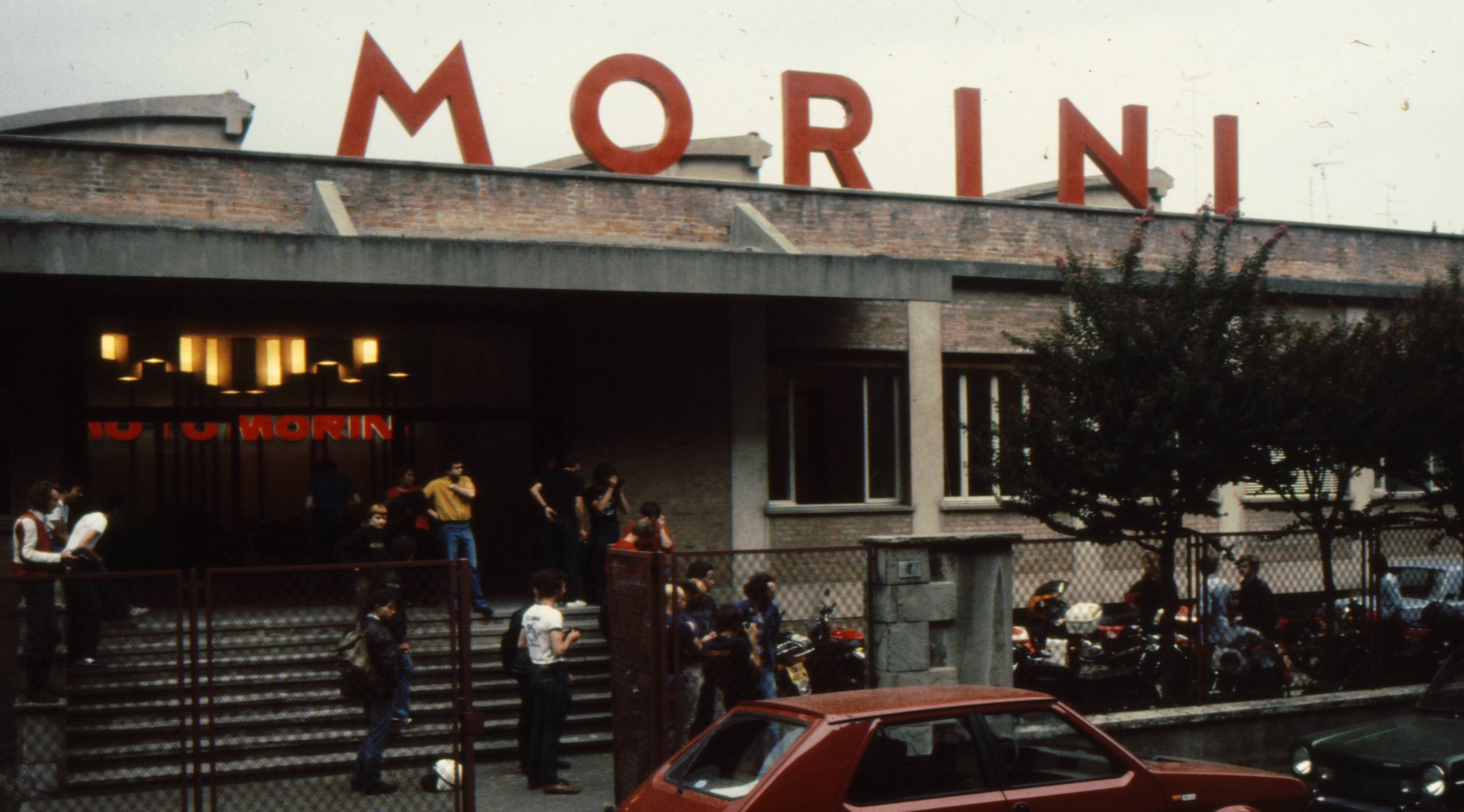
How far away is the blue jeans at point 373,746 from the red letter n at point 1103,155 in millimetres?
14845

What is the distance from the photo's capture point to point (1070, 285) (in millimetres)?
12945

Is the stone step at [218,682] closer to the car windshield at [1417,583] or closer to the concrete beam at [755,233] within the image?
the concrete beam at [755,233]

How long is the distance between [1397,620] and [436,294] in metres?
10.2

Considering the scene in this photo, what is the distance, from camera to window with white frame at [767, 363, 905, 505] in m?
17.5

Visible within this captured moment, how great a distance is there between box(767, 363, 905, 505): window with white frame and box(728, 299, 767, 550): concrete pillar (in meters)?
0.47

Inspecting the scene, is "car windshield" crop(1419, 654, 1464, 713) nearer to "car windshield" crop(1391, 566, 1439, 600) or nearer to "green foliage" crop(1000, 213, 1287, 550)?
"green foliage" crop(1000, 213, 1287, 550)

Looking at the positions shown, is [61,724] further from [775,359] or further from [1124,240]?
[1124,240]

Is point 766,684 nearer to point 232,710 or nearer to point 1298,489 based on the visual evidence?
point 232,710

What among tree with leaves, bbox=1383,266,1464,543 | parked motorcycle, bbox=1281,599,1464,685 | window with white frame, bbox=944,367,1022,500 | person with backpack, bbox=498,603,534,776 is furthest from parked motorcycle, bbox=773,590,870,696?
window with white frame, bbox=944,367,1022,500

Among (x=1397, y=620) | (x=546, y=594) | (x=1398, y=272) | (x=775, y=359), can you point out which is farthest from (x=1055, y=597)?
(x=1398, y=272)

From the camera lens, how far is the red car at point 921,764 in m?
6.31

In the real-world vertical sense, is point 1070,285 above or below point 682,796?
above

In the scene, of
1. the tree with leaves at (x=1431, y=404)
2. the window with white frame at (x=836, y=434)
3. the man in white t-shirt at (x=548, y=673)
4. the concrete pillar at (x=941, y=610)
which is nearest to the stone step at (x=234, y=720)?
the man in white t-shirt at (x=548, y=673)

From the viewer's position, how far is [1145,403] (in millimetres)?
11875
